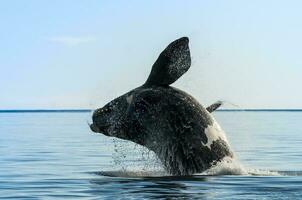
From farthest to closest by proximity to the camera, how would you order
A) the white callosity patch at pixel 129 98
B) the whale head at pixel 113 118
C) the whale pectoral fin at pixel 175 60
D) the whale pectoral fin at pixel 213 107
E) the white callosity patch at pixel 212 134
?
the whale pectoral fin at pixel 213 107 → the whale head at pixel 113 118 → the white callosity patch at pixel 129 98 → the white callosity patch at pixel 212 134 → the whale pectoral fin at pixel 175 60

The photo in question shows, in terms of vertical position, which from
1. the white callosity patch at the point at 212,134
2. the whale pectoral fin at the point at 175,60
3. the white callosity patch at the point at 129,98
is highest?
the whale pectoral fin at the point at 175,60

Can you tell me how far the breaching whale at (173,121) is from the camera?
52.0 feet

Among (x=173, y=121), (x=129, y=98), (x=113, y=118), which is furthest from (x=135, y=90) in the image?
(x=173, y=121)

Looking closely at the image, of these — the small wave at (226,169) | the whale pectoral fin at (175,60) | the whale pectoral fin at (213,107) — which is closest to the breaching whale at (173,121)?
the whale pectoral fin at (175,60)

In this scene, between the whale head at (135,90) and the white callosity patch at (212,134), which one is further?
the white callosity patch at (212,134)

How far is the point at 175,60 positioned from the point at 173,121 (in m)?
1.46

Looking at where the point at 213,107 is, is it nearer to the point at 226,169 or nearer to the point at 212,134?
the point at 212,134

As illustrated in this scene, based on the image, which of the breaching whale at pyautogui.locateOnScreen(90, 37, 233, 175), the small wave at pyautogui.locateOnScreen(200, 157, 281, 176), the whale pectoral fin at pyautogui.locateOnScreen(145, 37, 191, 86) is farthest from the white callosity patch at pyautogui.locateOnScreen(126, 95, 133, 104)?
the small wave at pyautogui.locateOnScreen(200, 157, 281, 176)

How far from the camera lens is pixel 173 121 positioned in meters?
16.2

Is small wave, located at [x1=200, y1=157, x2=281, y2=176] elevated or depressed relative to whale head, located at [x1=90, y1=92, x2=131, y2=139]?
depressed

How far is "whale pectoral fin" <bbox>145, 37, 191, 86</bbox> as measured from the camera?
15.7 m

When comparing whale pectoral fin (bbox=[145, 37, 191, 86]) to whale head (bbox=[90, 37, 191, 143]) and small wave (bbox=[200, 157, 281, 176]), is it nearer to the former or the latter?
whale head (bbox=[90, 37, 191, 143])

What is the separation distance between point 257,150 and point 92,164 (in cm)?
1149

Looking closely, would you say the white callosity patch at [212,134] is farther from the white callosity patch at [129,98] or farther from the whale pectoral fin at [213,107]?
the white callosity patch at [129,98]
